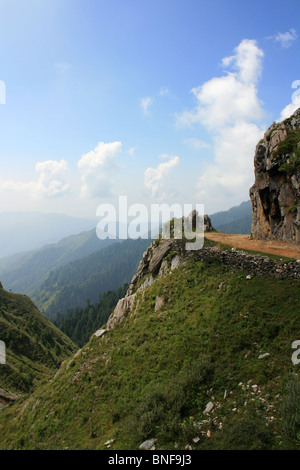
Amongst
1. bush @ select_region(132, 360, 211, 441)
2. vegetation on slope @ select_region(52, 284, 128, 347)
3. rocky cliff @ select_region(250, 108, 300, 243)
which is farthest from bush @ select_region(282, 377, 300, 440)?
vegetation on slope @ select_region(52, 284, 128, 347)

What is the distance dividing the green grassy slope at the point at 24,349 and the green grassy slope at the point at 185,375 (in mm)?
15571

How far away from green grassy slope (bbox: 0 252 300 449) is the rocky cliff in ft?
29.2

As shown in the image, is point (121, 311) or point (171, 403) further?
point (121, 311)

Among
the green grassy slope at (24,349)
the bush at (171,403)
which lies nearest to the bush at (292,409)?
the bush at (171,403)

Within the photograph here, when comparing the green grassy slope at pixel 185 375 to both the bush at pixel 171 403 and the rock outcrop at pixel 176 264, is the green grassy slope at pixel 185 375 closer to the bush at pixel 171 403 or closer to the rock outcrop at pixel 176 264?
the bush at pixel 171 403

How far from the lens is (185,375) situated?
514 inches

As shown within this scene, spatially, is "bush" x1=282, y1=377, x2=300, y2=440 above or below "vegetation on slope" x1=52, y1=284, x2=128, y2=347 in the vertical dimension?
above

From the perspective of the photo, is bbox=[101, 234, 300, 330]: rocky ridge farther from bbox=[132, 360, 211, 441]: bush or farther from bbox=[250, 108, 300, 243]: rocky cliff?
bbox=[132, 360, 211, 441]: bush

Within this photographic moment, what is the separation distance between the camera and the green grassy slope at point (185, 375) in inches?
390

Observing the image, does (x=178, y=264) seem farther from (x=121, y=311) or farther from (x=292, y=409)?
(x=292, y=409)

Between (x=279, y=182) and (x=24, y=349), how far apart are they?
5965cm

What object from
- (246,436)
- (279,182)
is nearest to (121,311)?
(246,436)

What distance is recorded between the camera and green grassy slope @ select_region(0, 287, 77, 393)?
36969mm
